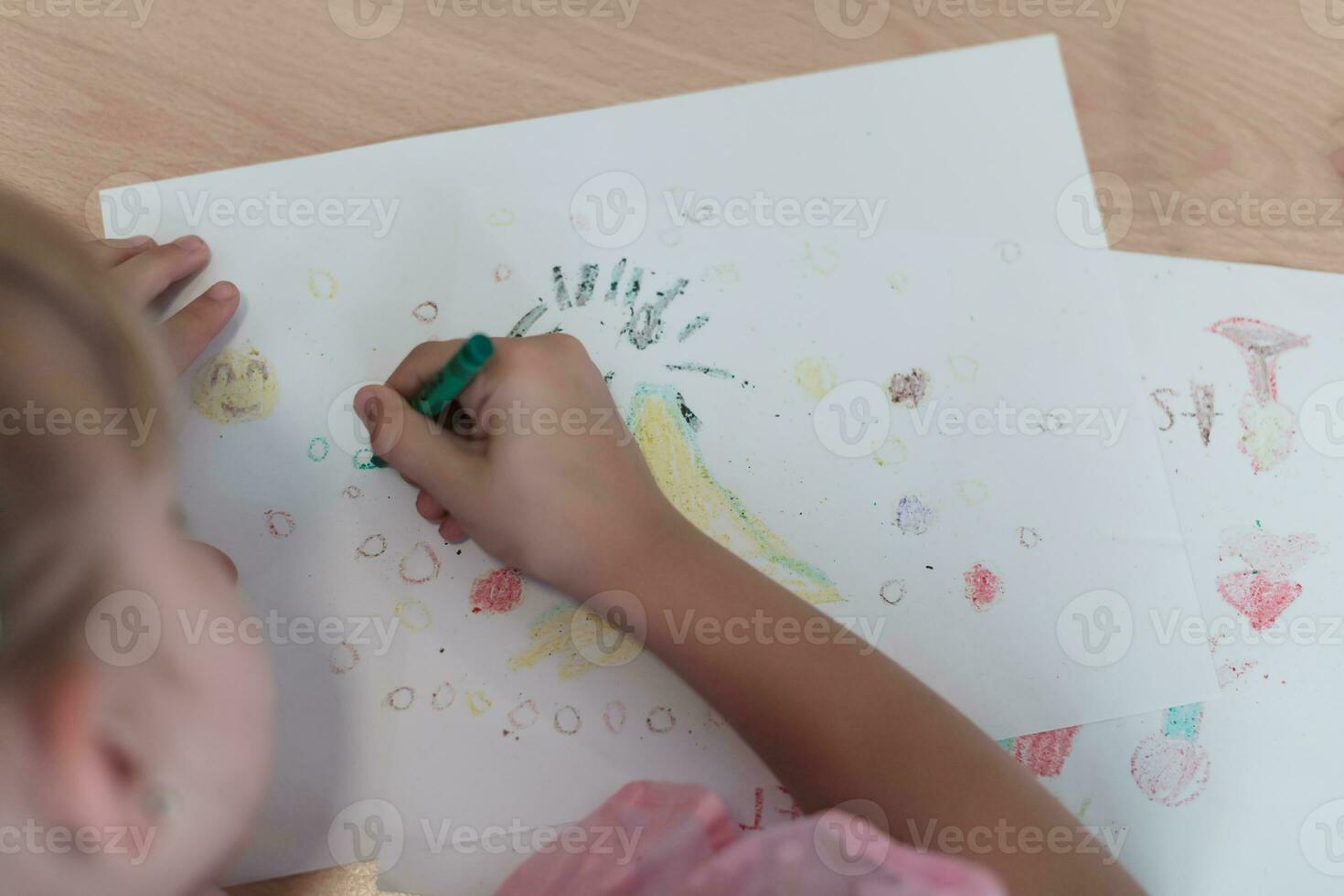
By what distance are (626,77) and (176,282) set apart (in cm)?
31

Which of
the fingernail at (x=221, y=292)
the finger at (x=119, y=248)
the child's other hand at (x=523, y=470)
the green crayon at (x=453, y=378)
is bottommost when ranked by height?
the child's other hand at (x=523, y=470)

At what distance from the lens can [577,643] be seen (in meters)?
0.53

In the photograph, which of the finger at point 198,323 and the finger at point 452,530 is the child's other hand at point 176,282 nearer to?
the finger at point 198,323

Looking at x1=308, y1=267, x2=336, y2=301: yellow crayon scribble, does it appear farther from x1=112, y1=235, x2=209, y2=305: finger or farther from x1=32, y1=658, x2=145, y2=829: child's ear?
x1=32, y1=658, x2=145, y2=829: child's ear

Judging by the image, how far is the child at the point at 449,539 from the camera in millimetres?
313

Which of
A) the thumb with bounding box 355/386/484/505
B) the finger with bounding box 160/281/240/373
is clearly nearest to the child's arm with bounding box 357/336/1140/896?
the thumb with bounding box 355/386/484/505

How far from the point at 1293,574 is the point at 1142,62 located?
1.13ft

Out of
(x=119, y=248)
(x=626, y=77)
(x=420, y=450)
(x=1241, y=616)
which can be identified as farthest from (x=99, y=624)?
(x=1241, y=616)

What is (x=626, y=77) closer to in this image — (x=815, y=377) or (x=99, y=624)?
(x=815, y=377)

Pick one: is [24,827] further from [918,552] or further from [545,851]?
[918,552]

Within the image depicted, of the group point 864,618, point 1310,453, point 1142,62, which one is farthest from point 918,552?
point 1142,62

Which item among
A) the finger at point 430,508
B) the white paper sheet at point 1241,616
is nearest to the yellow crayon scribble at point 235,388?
the finger at point 430,508

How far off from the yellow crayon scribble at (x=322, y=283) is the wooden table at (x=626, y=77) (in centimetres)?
8

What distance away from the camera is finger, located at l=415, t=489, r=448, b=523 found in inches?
21.0
